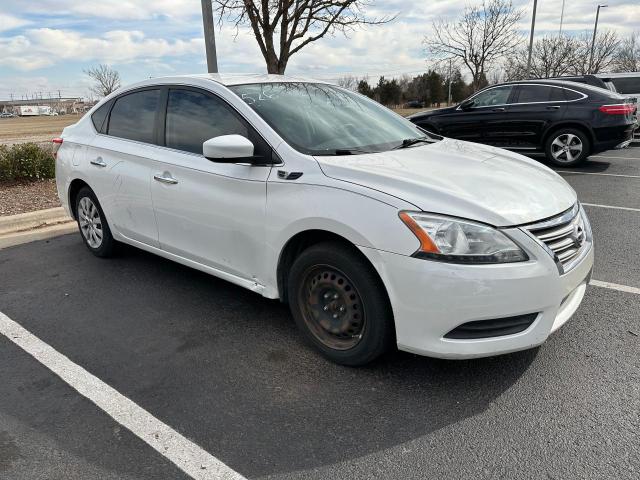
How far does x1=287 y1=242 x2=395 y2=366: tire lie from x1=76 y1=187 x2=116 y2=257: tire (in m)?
2.48

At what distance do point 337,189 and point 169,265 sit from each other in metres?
2.60

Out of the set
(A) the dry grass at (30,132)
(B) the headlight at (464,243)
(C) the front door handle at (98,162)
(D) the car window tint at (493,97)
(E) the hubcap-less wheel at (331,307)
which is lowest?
Answer: (A) the dry grass at (30,132)

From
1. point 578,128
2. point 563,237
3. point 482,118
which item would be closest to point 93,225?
point 563,237

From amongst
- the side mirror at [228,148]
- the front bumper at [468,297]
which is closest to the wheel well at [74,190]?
the side mirror at [228,148]

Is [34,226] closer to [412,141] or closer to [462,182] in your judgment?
[412,141]

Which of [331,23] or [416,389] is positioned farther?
[331,23]

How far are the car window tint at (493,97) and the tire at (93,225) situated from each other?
8.22m

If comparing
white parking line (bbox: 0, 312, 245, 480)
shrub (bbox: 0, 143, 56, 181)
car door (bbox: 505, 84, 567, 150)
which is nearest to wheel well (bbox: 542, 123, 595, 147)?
car door (bbox: 505, 84, 567, 150)

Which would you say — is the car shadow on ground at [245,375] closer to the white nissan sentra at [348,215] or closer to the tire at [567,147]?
the white nissan sentra at [348,215]

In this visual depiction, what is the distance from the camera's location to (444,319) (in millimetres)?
2496

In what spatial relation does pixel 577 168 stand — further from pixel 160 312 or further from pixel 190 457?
pixel 190 457

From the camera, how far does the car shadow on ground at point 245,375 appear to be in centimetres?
243

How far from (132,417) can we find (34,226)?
15.7 ft

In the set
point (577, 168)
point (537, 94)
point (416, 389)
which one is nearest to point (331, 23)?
point (537, 94)
